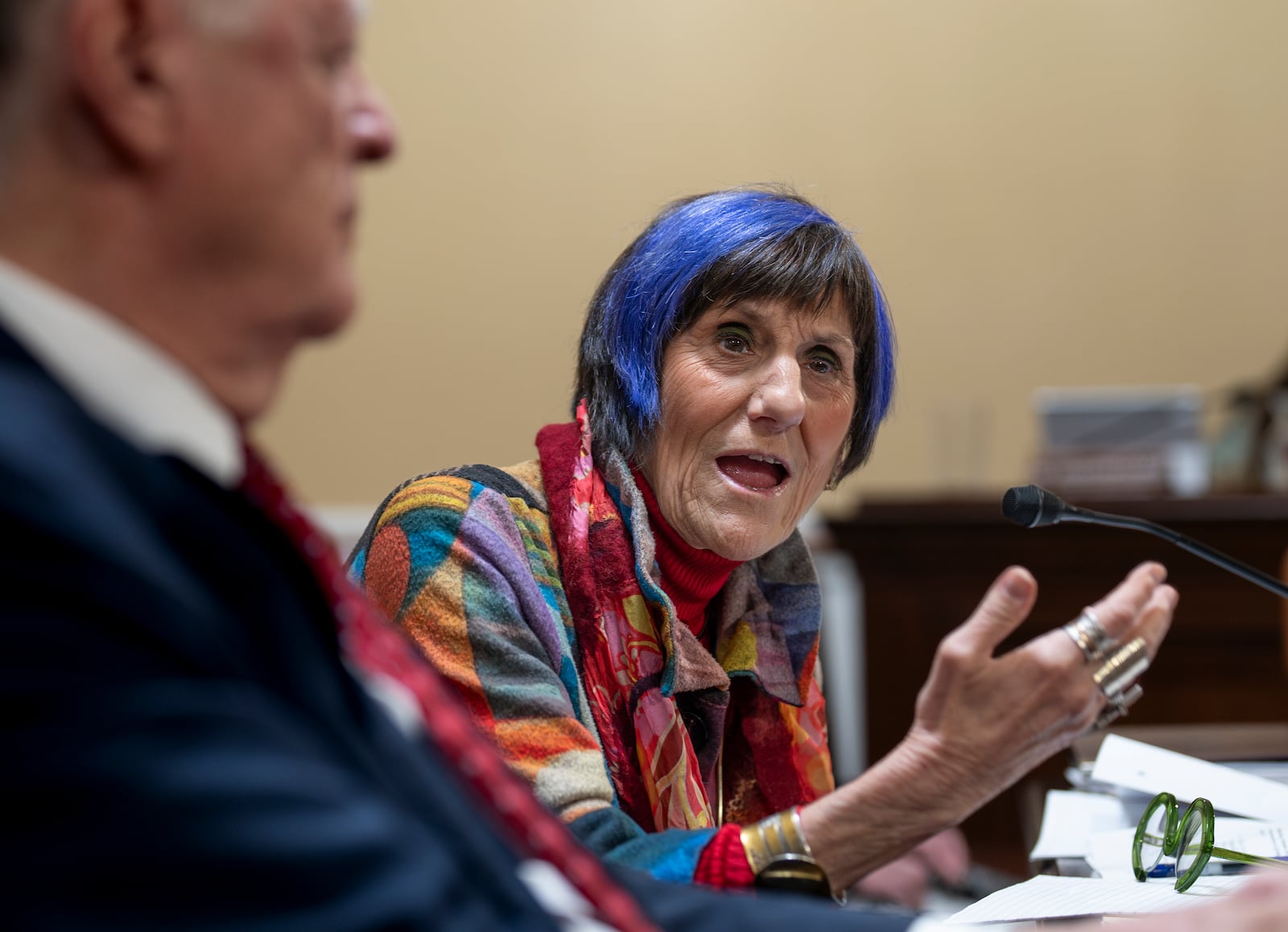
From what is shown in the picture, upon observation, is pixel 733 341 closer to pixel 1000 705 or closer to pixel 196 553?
pixel 1000 705

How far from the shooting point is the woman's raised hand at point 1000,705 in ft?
3.71

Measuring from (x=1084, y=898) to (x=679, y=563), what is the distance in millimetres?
578

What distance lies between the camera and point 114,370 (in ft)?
1.88

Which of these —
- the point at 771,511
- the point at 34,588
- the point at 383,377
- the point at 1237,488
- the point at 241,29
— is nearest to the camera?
the point at 34,588

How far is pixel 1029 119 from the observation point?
4594 millimetres

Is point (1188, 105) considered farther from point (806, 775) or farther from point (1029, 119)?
point (806, 775)

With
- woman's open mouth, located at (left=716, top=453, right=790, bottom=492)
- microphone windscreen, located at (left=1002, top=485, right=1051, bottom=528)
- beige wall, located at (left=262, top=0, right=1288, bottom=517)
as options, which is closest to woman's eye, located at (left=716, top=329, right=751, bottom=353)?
woman's open mouth, located at (left=716, top=453, right=790, bottom=492)

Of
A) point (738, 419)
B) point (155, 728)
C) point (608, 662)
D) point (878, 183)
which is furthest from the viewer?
point (878, 183)

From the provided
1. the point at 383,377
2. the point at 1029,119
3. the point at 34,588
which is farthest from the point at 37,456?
the point at 1029,119

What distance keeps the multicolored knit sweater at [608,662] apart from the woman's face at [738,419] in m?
0.06

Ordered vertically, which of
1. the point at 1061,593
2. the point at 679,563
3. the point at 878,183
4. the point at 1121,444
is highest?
the point at 878,183

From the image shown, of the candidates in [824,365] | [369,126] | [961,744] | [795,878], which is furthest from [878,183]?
[369,126]

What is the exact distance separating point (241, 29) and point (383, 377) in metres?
3.99

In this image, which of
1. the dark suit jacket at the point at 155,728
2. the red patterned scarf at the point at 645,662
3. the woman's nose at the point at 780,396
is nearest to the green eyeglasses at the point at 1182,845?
the red patterned scarf at the point at 645,662
